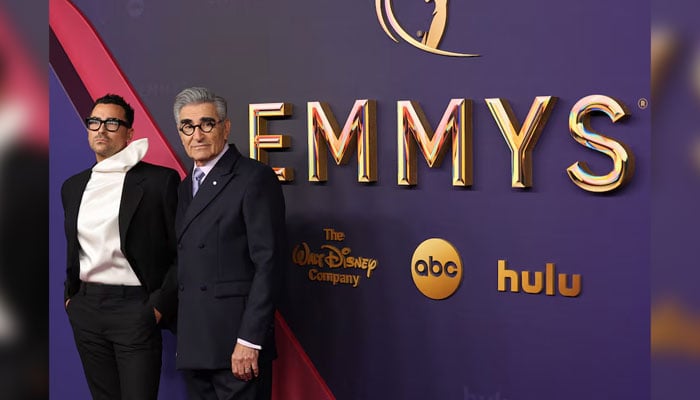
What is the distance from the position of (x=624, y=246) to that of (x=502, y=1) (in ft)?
3.37

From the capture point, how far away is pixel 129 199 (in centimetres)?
379

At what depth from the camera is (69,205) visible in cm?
392

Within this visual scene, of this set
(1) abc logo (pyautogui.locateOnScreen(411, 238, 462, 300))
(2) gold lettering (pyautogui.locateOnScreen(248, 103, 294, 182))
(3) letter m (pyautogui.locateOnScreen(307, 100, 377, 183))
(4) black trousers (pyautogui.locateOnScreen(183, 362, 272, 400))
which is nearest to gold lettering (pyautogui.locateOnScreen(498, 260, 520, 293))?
(1) abc logo (pyautogui.locateOnScreen(411, 238, 462, 300))

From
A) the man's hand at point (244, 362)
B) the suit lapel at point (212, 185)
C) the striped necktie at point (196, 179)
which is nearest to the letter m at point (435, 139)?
the suit lapel at point (212, 185)

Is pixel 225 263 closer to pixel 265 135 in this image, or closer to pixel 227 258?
pixel 227 258

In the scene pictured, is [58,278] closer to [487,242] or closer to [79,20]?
[79,20]

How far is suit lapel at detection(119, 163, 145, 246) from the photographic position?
12.3 ft

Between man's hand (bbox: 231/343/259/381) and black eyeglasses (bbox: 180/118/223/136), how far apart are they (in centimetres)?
85

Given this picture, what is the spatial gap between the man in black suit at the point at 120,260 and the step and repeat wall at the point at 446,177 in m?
0.49

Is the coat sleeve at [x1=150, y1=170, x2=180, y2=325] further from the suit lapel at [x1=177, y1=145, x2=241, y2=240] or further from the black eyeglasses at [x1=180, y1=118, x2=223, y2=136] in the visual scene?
the black eyeglasses at [x1=180, y1=118, x2=223, y2=136]

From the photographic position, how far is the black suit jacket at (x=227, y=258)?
10.7 feet

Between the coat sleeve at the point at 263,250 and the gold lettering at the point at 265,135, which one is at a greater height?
the gold lettering at the point at 265,135

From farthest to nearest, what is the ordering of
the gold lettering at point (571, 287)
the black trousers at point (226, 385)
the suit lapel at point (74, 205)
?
the suit lapel at point (74, 205) → the black trousers at point (226, 385) → the gold lettering at point (571, 287)

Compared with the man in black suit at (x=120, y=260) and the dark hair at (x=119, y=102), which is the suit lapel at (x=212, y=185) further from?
the dark hair at (x=119, y=102)
